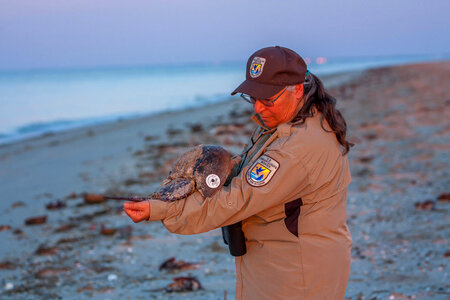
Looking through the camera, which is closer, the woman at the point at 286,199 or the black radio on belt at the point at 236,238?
the woman at the point at 286,199

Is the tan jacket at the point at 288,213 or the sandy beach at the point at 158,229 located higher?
the tan jacket at the point at 288,213

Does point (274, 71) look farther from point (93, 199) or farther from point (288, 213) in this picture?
point (93, 199)

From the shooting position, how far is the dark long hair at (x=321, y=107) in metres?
Result: 2.37

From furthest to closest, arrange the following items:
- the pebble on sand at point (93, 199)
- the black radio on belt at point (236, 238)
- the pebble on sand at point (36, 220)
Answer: the pebble on sand at point (93, 199) < the pebble on sand at point (36, 220) < the black radio on belt at point (236, 238)

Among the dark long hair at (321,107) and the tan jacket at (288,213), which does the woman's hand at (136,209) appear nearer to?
the tan jacket at (288,213)


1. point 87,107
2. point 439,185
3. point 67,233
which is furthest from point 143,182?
point 87,107

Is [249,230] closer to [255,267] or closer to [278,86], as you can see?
[255,267]

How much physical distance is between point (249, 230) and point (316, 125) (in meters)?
0.68

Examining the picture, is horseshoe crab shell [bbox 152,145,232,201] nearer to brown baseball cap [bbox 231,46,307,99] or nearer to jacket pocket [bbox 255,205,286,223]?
jacket pocket [bbox 255,205,286,223]

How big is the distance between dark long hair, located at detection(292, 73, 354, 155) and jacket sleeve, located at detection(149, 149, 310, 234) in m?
0.31

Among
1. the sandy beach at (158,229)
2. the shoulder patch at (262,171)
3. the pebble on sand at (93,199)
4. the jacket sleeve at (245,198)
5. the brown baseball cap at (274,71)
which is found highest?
the brown baseball cap at (274,71)

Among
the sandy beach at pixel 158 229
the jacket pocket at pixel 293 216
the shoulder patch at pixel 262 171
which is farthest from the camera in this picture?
the sandy beach at pixel 158 229

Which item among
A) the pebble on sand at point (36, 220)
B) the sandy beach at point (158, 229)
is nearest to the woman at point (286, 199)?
the sandy beach at point (158, 229)

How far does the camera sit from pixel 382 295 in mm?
4410
